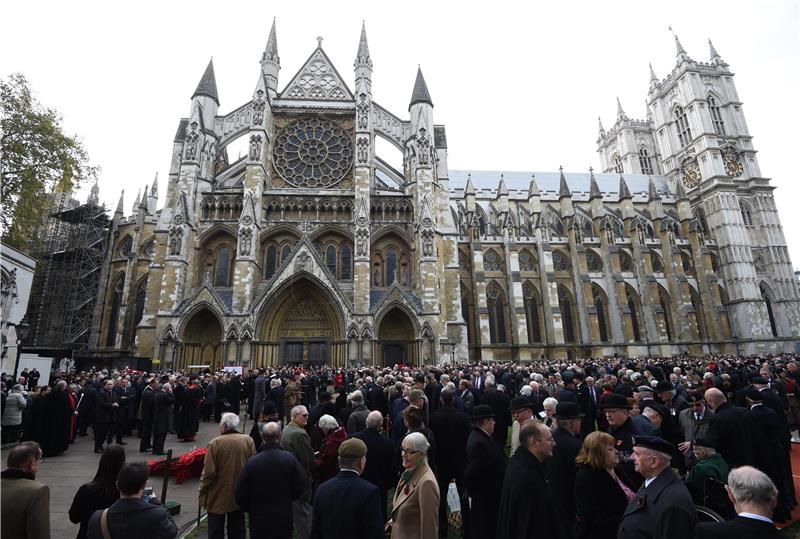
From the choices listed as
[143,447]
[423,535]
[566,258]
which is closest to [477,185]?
[566,258]

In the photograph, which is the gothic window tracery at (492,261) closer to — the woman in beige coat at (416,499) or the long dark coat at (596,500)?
the long dark coat at (596,500)

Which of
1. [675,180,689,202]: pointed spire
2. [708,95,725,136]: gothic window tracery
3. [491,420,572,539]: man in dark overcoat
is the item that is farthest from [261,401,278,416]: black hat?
[708,95,725,136]: gothic window tracery

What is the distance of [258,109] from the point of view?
26.0 metres

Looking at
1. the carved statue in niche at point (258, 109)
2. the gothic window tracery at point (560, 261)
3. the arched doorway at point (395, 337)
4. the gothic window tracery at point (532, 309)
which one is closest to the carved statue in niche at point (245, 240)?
the carved statue in niche at point (258, 109)

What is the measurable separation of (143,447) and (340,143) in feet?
73.4

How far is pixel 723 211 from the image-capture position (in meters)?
40.4

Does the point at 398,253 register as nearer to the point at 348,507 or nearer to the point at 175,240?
the point at 175,240

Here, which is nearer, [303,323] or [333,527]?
[333,527]

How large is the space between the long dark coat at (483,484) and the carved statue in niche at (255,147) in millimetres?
24752

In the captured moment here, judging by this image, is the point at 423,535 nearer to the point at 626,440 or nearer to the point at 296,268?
the point at 626,440

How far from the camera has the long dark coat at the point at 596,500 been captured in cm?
332

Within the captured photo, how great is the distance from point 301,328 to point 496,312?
17631 millimetres

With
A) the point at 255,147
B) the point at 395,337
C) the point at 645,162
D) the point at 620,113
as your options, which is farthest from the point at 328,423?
the point at 620,113

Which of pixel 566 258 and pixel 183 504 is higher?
pixel 566 258
